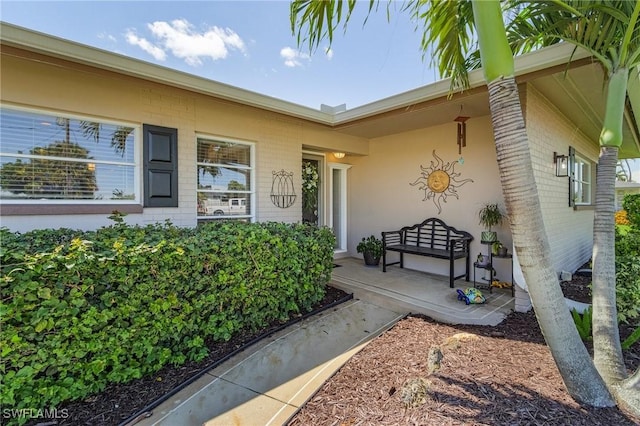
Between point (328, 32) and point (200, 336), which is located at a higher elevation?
point (328, 32)

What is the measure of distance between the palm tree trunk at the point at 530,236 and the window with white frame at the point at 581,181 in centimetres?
546

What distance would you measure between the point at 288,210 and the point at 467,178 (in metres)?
3.38

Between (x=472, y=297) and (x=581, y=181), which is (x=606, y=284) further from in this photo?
(x=581, y=181)

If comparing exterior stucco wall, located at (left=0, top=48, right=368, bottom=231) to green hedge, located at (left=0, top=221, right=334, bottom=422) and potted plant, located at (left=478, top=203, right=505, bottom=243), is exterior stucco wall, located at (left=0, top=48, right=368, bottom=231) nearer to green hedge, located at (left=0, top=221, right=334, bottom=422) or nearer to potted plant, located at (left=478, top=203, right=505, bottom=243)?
green hedge, located at (left=0, top=221, right=334, bottom=422)

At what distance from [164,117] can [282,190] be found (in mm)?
2305

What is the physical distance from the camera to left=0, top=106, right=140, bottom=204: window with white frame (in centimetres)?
361

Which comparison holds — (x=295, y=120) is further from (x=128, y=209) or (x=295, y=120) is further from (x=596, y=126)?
(x=596, y=126)

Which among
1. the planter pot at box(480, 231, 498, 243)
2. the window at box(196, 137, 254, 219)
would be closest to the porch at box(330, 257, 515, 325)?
the planter pot at box(480, 231, 498, 243)

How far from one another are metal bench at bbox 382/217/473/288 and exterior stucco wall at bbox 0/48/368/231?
2.12 m

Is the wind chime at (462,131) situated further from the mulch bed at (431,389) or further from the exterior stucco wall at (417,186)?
the mulch bed at (431,389)

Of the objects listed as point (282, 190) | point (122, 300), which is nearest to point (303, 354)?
point (122, 300)

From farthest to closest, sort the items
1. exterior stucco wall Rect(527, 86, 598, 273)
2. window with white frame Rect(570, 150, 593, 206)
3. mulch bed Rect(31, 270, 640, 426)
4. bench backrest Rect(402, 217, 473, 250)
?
window with white frame Rect(570, 150, 593, 206), bench backrest Rect(402, 217, 473, 250), exterior stucco wall Rect(527, 86, 598, 273), mulch bed Rect(31, 270, 640, 426)

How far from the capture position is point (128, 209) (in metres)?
4.28

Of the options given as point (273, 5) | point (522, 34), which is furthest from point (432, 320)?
point (273, 5)
